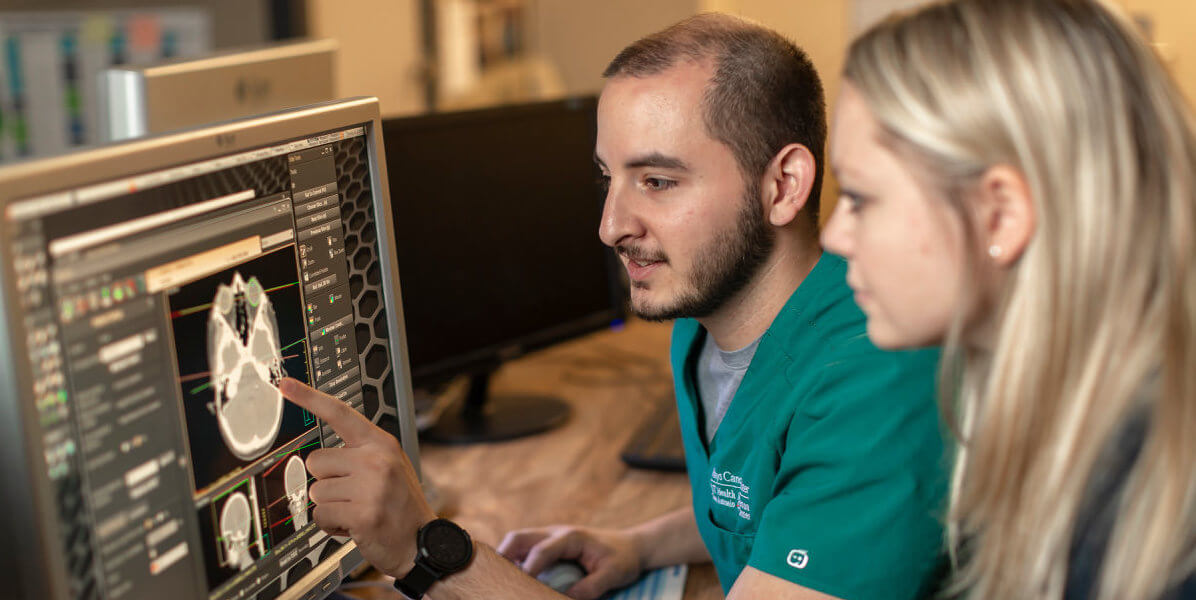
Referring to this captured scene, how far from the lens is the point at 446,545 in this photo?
905mm

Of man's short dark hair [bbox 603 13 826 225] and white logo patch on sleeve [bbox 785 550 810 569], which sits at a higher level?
man's short dark hair [bbox 603 13 826 225]

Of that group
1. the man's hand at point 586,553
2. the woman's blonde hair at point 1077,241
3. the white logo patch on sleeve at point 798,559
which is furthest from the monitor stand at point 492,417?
the woman's blonde hair at point 1077,241

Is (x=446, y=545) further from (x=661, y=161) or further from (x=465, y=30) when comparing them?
(x=465, y=30)

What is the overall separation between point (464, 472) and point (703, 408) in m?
0.40

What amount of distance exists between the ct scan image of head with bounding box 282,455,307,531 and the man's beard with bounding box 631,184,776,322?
0.41m

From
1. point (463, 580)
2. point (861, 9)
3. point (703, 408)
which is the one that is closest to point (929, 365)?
point (703, 408)

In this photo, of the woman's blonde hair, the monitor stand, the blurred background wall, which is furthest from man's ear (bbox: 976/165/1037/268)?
the blurred background wall

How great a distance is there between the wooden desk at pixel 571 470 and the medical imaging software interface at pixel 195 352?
34 cm

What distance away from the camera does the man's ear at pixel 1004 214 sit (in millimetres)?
686

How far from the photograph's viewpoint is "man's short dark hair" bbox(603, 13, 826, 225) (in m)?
1.06

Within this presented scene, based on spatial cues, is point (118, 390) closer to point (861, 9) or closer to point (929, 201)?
point (929, 201)

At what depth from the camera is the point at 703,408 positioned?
1.19 meters

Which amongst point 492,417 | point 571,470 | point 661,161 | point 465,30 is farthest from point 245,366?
point 465,30

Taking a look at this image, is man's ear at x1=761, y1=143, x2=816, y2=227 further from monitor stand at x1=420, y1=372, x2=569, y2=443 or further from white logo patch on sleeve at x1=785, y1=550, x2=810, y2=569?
monitor stand at x1=420, y1=372, x2=569, y2=443
